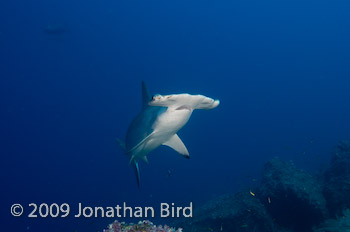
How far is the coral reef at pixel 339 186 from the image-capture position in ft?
26.5

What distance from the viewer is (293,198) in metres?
7.97

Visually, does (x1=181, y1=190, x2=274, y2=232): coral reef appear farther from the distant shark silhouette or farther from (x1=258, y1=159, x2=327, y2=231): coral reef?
the distant shark silhouette

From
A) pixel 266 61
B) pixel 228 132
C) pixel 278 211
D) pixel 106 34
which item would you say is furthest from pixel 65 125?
pixel 266 61

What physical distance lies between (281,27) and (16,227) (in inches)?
6505

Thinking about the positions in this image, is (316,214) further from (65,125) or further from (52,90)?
(52,90)

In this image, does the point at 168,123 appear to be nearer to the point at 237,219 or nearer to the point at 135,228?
the point at 135,228

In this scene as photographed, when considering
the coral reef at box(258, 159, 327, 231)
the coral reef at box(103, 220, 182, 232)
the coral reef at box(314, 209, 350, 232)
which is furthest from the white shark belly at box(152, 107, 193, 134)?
the coral reef at box(314, 209, 350, 232)

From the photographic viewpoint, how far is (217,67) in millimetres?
134875

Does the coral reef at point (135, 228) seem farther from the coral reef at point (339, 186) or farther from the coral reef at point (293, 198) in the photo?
the coral reef at point (339, 186)

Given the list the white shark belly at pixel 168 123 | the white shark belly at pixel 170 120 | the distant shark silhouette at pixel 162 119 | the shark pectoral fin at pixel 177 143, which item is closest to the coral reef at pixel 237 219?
the shark pectoral fin at pixel 177 143

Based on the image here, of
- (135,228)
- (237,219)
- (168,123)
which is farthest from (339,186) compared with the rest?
(135,228)

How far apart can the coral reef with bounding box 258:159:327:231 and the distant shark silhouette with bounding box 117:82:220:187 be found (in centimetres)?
431

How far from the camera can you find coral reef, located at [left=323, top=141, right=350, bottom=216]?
26.5ft

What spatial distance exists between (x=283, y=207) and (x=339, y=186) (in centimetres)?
215
